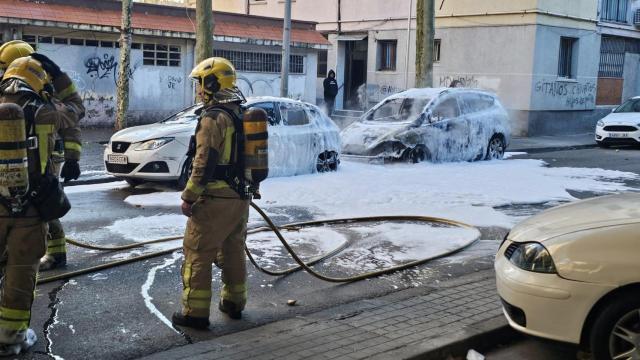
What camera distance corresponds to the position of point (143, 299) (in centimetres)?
538

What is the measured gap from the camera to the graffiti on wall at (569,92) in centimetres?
2428

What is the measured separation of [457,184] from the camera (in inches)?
458

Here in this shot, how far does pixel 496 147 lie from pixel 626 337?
40.8ft

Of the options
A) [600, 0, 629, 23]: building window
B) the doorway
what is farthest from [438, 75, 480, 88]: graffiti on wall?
[600, 0, 629, 23]: building window

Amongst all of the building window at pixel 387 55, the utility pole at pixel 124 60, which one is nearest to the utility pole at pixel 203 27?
the utility pole at pixel 124 60

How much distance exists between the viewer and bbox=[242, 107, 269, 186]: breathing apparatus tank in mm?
4762

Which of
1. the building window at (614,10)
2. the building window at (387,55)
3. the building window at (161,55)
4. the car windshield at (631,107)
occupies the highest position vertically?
the building window at (614,10)

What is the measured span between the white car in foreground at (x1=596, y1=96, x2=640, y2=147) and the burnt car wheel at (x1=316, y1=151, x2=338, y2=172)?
1067 centimetres

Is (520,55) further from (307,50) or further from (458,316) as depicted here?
(458,316)

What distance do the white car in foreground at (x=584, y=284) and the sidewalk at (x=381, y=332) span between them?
530 mm

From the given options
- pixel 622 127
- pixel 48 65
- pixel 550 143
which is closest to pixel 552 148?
pixel 550 143

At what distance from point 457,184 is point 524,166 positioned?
3.89m

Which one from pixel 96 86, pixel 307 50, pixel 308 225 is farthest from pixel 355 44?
pixel 308 225

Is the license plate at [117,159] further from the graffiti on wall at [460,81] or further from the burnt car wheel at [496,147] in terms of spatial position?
the graffiti on wall at [460,81]
